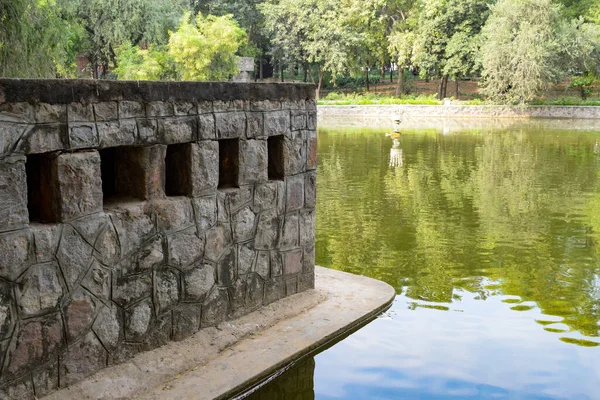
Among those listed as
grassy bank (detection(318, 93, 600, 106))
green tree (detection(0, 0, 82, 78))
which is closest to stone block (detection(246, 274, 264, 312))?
green tree (detection(0, 0, 82, 78))

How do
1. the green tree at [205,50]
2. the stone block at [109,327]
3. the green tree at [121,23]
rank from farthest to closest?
the green tree at [205,50]
the green tree at [121,23]
the stone block at [109,327]

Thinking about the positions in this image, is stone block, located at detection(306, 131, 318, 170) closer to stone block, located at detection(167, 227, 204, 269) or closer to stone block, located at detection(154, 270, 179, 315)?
stone block, located at detection(167, 227, 204, 269)

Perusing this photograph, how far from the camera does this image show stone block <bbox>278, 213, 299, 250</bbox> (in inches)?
239

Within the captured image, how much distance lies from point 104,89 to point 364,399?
2844mm

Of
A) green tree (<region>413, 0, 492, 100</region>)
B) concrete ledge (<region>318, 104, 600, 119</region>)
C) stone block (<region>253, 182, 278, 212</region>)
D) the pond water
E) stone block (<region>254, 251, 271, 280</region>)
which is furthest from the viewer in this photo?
green tree (<region>413, 0, 492, 100</region>)

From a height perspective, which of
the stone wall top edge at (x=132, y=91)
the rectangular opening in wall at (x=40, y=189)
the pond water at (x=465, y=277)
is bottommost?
the pond water at (x=465, y=277)

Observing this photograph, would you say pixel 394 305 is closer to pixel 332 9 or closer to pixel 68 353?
pixel 68 353

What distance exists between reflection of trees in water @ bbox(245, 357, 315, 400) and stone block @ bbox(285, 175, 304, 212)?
1.47 metres

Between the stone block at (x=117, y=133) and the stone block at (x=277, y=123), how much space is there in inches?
56.9

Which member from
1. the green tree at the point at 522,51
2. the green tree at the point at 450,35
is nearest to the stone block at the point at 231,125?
the green tree at the point at 522,51

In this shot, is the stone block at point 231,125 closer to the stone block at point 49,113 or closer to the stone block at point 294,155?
the stone block at point 294,155

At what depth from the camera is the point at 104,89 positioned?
436cm

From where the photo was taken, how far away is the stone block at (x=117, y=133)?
4.41 meters

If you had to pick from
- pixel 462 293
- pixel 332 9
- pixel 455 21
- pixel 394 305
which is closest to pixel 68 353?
pixel 394 305
